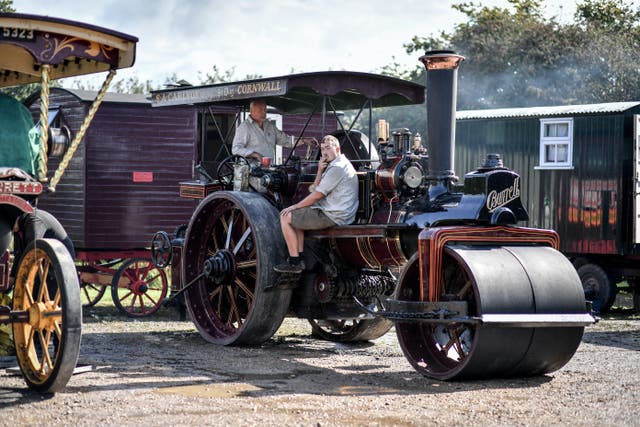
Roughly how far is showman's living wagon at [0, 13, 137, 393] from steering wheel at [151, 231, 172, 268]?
3.46 m

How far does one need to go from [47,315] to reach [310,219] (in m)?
3.03

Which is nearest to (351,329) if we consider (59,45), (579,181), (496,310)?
(496,310)

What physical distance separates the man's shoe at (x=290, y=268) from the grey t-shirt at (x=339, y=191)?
496 millimetres

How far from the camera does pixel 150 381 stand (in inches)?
284

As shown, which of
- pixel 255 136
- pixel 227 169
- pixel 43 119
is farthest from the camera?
pixel 227 169

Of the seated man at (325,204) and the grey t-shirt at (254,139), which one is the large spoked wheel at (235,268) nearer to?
the seated man at (325,204)

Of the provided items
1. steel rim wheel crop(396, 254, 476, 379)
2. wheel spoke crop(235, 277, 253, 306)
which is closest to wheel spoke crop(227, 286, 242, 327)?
wheel spoke crop(235, 277, 253, 306)

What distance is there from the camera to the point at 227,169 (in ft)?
34.7

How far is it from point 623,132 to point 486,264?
295 inches

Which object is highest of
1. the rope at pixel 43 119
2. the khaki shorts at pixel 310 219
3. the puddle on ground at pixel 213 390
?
the rope at pixel 43 119

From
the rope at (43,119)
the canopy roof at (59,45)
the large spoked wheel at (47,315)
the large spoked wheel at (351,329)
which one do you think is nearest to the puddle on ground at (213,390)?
the large spoked wheel at (47,315)

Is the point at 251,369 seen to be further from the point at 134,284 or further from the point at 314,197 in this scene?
the point at 134,284

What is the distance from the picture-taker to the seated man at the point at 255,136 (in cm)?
1006

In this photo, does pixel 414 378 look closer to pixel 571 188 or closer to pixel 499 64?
pixel 571 188
